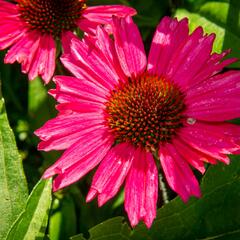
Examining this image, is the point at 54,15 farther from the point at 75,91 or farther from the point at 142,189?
the point at 142,189

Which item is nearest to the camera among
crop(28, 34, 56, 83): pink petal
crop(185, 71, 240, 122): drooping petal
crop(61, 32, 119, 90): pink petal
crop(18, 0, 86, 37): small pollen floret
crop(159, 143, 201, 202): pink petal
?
crop(159, 143, 201, 202): pink petal

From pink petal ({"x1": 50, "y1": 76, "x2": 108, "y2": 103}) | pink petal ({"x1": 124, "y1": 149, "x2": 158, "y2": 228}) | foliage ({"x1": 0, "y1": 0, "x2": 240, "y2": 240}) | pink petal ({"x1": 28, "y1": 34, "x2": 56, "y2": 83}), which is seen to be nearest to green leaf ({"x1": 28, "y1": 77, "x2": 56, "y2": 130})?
foliage ({"x1": 0, "y1": 0, "x2": 240, "y2": 240})

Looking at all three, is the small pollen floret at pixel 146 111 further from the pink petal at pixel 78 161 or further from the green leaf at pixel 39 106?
the green leaf at pixel 39 106

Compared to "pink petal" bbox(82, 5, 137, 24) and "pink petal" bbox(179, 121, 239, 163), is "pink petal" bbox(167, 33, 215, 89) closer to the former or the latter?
"pink petal" bbox(179, 121, 239, 163)

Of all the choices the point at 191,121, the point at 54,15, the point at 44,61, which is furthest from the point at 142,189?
the point at 54,15

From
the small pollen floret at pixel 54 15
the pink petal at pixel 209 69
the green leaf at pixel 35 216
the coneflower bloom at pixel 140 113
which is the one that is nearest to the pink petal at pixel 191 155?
the coneflower bloom at pixel 140 113

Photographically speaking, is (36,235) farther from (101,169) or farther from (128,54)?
(128,54)

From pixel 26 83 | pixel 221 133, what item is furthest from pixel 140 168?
pixel 26 83
